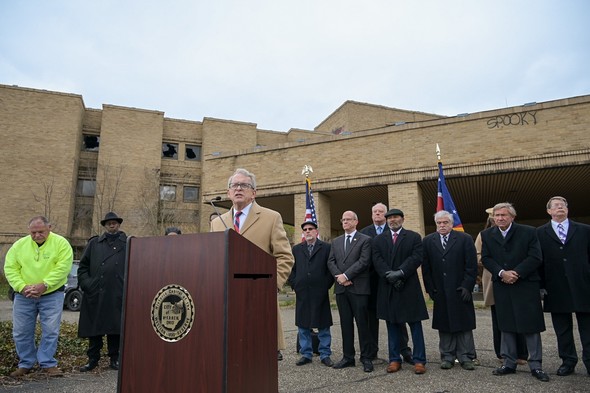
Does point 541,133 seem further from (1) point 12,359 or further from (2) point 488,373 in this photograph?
(1) point 12,359

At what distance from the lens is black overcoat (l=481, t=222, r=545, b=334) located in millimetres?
4875

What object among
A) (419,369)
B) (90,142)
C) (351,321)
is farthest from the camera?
(90,142)

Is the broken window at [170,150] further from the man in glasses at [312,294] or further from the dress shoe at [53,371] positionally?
the dress shoe at [53,371]

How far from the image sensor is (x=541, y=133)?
13.9 metres

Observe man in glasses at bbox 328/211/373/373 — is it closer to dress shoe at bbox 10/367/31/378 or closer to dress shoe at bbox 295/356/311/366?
dress shoe at bbox 295/356/311/366

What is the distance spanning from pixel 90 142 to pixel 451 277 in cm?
3618

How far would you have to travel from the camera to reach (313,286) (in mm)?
6199

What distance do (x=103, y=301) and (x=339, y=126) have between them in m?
29.1

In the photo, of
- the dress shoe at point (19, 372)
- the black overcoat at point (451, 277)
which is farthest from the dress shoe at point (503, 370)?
the dress shoe at point (19, 372)

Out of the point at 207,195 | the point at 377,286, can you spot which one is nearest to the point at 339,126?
the point at 207,195

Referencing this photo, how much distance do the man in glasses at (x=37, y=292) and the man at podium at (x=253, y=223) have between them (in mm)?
3207

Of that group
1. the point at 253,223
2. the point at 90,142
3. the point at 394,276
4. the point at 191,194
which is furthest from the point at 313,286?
the point at 90,142

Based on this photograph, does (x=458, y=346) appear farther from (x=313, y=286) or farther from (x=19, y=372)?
(x=19, y=372)

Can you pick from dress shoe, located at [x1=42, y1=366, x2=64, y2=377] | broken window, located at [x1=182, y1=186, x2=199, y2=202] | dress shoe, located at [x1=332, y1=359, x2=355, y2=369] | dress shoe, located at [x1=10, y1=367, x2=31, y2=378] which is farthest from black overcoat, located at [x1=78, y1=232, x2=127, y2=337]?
broken window, located at [x1=182, y1=186, x2=199, y2=202]
